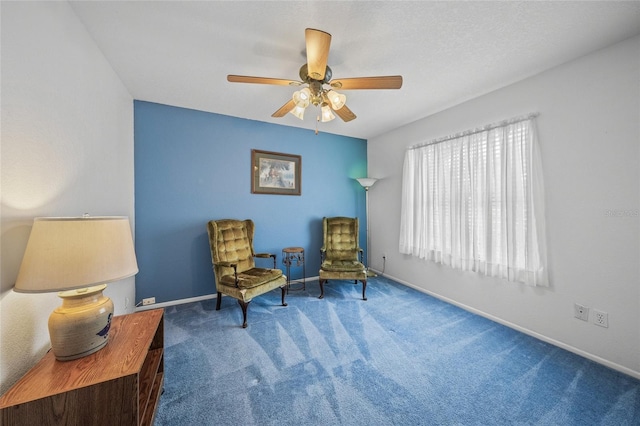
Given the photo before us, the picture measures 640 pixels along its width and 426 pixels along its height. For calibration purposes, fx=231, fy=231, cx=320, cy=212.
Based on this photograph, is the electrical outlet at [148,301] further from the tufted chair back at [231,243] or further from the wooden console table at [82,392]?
the wooden console table at [82,392]

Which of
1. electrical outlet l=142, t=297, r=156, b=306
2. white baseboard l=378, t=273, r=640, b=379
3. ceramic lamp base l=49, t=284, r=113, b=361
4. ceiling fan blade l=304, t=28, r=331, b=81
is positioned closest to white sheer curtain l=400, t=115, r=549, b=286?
white baseboard l=378, t=273, r=640, b=379

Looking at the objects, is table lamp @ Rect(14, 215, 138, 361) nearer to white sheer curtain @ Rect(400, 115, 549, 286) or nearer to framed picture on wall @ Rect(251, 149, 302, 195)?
framed picture on wall @ Rect(251, 149, 302, 195)

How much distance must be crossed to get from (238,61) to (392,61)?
136 centimetres

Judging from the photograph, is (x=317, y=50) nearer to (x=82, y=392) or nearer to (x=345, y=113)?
(x=345, y=113)

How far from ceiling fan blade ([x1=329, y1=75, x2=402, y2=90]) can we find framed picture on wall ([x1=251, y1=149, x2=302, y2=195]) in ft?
6.32

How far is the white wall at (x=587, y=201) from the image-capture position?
173 cm

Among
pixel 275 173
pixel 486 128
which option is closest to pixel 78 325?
pixel 275 173

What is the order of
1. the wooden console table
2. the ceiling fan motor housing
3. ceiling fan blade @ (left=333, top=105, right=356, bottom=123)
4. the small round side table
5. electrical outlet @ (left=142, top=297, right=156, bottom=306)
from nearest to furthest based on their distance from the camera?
the wooden console table
the ceiling fan motor housing
ceiling fan blade @ (left=333, top=105, right=356, bottom=123)
electrical outlet @ (left=142, top=297, right=156, bottom=306)
the small round side table

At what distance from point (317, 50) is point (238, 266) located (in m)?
2.49

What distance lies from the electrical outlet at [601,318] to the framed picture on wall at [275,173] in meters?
3.38

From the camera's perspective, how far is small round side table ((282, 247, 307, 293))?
3.41m

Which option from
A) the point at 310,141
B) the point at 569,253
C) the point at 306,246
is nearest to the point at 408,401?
the point at 569,253

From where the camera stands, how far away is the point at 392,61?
2.04 metres

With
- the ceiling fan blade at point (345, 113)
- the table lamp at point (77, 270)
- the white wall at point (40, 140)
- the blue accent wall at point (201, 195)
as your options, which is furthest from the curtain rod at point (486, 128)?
the white wall at point (40, 140)
